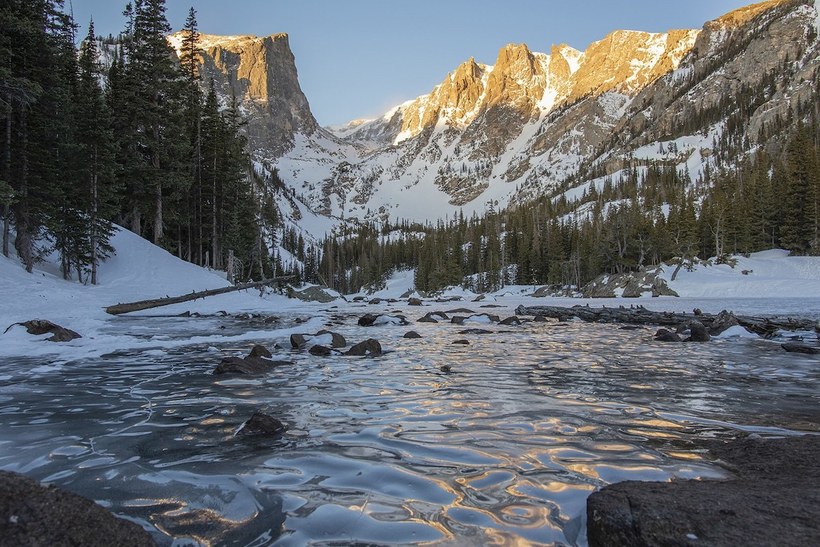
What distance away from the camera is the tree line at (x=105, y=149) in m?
23.8

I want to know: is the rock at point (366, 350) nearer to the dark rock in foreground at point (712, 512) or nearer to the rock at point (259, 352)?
the rock at point (259, 352)

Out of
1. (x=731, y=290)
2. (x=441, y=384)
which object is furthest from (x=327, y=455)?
(x=731, y=290)

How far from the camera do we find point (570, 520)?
3275mm

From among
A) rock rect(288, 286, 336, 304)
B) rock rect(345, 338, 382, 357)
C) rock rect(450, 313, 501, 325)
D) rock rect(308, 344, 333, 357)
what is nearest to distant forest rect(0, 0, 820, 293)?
rock rect(288, 286, 336, 304)

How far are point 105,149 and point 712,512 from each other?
35.3 m

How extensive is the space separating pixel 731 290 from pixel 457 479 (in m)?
64.5

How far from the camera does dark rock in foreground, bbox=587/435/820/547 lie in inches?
99.2

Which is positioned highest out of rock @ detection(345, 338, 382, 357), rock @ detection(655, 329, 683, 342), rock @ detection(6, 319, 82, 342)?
rock @ detection(6, 319, 82, 342)

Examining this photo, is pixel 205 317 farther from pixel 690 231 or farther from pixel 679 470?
pixel 690 231

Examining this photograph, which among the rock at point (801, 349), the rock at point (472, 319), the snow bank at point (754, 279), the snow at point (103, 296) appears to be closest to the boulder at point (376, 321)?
Result: the snow at point (103, 296)

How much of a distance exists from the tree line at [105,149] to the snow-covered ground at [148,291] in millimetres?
2083

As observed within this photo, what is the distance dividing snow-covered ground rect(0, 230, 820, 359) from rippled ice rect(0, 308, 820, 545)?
435 centimetres

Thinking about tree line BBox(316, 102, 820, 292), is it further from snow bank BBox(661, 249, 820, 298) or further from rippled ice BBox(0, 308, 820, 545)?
rippled ice BBox(0, 308, 820, 545)

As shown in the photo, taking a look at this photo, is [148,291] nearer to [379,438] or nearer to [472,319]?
[472,319]
